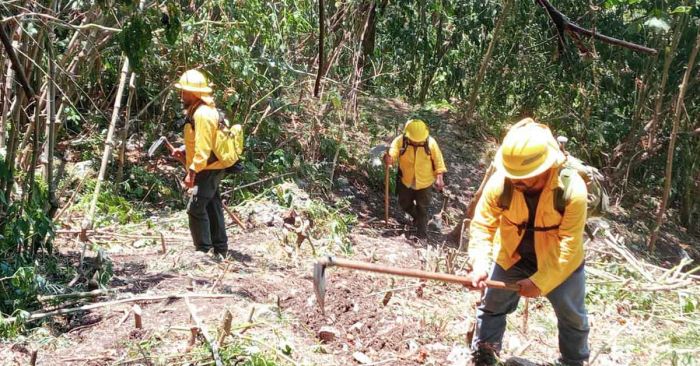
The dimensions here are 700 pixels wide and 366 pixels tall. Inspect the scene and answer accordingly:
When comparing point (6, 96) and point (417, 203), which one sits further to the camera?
point (417, 203)

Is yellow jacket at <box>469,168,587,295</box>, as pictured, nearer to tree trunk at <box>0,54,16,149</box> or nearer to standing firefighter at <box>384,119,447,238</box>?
tree trunk at <box>0,54,16,149</box>

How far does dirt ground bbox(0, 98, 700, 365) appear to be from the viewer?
432cm

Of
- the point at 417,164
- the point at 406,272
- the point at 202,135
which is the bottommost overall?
the point at 417,164

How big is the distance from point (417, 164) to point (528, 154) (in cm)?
510

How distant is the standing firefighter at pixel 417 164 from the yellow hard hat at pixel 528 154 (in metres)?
4.88

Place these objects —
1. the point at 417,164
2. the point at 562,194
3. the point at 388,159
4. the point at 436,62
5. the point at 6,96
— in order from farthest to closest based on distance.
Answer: the point at 436,62 < the point at 388,159 < the point at 417,164 < the point at 6,96 < the point at 562,194

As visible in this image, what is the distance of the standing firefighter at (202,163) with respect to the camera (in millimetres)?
6172

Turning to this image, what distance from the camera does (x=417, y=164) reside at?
352 inches

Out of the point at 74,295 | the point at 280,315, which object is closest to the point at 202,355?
the point at 280,315

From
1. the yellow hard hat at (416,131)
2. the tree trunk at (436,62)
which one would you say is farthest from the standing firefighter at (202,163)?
the tree trunk at (436,62)

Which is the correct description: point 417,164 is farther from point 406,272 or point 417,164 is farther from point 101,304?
point 406,272

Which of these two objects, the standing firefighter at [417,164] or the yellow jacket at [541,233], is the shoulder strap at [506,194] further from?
the standing firefighter at [417,164]

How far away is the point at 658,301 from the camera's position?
6336mm

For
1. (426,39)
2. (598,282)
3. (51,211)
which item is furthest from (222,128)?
(426,39)
